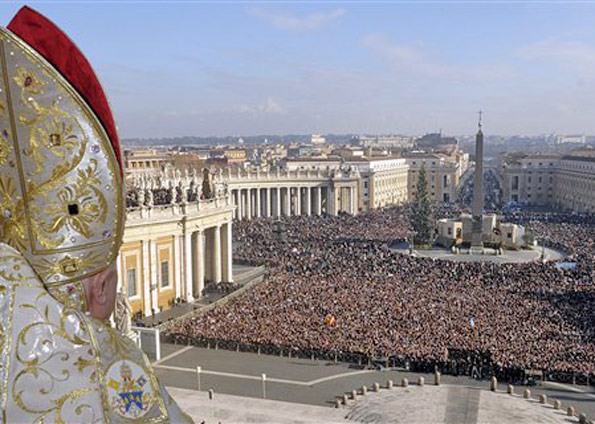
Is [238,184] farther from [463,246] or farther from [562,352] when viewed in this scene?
[562,352]

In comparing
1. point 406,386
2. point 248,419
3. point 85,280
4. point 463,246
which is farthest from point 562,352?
point 463,246

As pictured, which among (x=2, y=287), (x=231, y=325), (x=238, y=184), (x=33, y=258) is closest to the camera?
(x=2, y=287)

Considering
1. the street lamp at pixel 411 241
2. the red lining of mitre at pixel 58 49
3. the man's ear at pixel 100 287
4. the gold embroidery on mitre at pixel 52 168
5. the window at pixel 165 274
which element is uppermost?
the red lining of mitre at pixel 58 49

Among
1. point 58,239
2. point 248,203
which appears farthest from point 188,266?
point 248,203

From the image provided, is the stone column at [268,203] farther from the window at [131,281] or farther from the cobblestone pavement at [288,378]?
the cobblestone pavement at [288,378]

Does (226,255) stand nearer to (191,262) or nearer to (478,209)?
(191,262)

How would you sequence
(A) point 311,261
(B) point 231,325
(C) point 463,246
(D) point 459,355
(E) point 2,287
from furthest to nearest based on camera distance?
(C) point 463,246
(A) point 311,261
(B) point 231,325
(D) point 459,355
(E) point 2,287

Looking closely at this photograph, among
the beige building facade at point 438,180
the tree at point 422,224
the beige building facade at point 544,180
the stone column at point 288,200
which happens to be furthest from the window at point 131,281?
the beige building facade at point 438,180

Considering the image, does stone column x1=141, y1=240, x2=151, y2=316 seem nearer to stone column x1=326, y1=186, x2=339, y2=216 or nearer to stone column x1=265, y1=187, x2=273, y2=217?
stone column x1=265, y1=187, x2=273, y2=217
